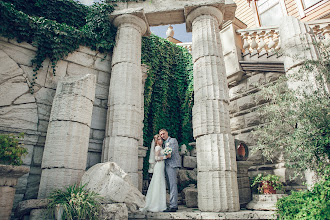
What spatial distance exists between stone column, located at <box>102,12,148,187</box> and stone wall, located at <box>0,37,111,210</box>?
48 centimetres

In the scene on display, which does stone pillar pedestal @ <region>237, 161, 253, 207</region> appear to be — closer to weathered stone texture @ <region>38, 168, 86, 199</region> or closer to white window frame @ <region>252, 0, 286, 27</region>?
weathered stone texture @ <region>38, 168, 86, 199</region>

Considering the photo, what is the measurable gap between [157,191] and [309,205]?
115 inches

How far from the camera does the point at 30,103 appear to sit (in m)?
5.30

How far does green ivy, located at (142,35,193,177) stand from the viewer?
7461mm

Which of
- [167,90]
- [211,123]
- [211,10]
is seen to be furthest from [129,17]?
[211,123]

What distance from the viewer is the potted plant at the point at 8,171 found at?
11.3 ft

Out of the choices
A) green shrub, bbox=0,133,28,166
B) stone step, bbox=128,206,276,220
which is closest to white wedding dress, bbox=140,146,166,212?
stone step, bbox=128,206,276,220

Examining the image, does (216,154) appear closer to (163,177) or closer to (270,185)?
(163,177)

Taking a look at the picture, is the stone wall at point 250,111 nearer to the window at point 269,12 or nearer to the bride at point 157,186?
the bride at point 157,186

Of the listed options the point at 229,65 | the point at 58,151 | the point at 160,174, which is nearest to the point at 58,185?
the point at 58,151

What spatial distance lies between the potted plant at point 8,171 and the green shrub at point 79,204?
59cm

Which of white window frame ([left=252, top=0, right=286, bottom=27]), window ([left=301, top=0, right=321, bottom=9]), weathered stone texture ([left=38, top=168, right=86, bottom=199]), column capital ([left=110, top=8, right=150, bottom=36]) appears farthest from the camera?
white window frame ([left=252, top=0, right=286, bottom=27])

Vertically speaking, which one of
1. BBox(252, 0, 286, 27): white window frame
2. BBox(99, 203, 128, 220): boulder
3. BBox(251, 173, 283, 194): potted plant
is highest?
BBox(252, 0, 286, 27): white window frame

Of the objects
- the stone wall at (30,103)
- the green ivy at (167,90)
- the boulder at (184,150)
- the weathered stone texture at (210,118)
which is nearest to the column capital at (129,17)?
the green ivy at (167,90)
